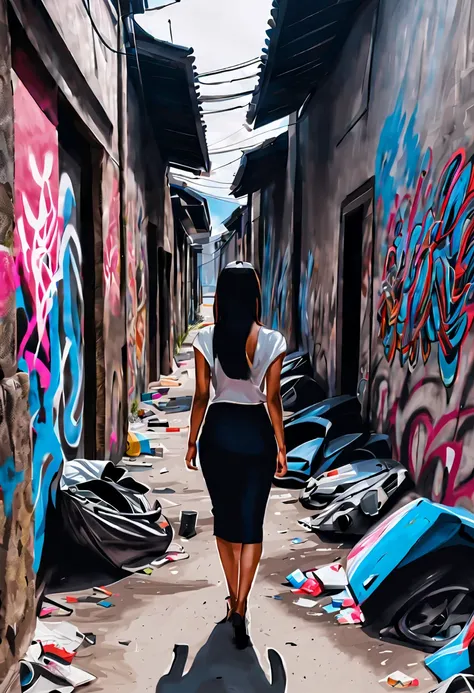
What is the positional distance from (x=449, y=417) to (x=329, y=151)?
16.3 ft

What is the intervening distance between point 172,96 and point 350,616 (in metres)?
6.83

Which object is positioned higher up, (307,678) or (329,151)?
(329,151)

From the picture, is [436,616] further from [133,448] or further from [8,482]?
[133,448]

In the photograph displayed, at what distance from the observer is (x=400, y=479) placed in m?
4.09

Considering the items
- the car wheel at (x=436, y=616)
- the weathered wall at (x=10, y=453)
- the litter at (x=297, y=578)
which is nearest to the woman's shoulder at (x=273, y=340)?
the weathered wall at (x=10, y=453)

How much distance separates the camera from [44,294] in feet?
11.0

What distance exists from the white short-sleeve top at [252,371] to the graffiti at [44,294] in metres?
0.92

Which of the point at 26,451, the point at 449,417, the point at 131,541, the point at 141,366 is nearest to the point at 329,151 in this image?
the point at 141,366

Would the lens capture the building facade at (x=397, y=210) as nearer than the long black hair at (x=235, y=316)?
No

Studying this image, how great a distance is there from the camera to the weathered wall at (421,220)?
11.3 feet

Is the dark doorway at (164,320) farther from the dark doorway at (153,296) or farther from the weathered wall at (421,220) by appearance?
the weathered wall at (421,220)

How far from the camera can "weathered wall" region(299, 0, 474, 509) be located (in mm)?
3449

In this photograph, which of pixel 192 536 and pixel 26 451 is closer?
pixel 26 451

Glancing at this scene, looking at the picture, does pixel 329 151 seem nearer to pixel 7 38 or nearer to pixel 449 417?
pixel 449 417
